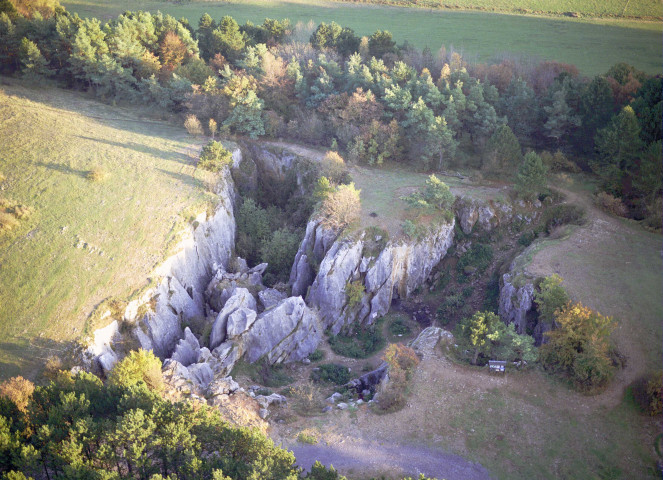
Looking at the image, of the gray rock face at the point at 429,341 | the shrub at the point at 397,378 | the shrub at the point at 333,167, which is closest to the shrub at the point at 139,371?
the shrub at the point at 397,378

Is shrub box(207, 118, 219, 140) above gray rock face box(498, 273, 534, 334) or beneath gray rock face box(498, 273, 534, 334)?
above

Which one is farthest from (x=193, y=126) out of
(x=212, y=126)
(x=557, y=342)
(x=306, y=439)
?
(x=557, y=342)

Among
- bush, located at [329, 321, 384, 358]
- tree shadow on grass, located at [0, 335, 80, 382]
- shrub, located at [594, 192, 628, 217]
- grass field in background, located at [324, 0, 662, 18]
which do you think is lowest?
bush, located at [329, 321, 384, 358]

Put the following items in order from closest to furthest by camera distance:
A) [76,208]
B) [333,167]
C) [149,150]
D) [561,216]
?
[76,208] < [561,216] < [333,167] < [149,150]

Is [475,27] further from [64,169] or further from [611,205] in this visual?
[64,169]

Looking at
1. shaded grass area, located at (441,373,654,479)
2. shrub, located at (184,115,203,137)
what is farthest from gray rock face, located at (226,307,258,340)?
shrub, located at (184,115,203,137)

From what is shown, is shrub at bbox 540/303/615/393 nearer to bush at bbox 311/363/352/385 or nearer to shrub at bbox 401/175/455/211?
bush at bbox 311/363/352/385
